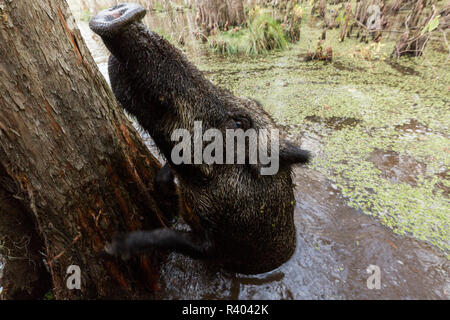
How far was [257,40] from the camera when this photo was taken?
7.11 m

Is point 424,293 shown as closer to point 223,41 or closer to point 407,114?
point 407,114

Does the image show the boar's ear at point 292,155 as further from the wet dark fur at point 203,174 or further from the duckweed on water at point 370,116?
the duckweed on water at point 370,116

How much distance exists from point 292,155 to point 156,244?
3.67 feet

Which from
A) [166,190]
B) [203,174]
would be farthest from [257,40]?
[203,174]

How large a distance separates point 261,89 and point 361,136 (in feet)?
7.47

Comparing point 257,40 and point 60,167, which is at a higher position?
point 60,167

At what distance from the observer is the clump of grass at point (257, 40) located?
23.3ft

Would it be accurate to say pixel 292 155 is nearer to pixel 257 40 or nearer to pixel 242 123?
pixel 242 123

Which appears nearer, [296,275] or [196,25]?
[296,275]

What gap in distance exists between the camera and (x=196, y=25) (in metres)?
8.90

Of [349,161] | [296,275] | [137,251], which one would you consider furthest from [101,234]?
[349,161]

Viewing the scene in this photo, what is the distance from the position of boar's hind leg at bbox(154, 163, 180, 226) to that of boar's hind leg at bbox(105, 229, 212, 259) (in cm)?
54

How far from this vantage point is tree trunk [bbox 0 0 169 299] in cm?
120

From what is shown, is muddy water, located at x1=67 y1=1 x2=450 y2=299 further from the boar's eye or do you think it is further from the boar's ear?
the boar's eye
